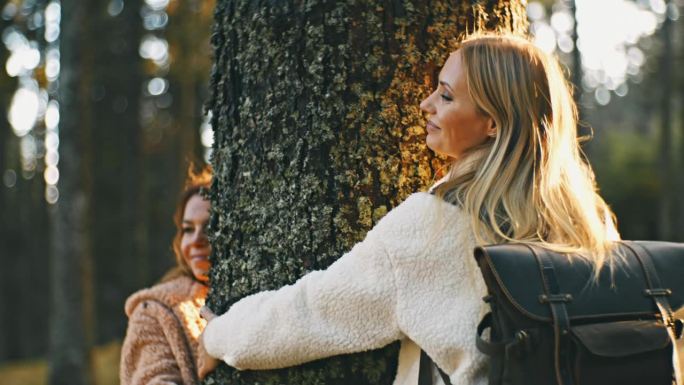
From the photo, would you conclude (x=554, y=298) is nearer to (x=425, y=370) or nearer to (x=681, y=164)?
(x=425, y=370)

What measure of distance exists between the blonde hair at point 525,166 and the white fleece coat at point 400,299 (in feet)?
0.32

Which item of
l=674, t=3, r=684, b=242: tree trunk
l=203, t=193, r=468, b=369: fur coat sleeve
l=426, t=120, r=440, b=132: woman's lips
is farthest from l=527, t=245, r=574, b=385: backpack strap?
l=674, t=3, r=684, b=242: tree trunk

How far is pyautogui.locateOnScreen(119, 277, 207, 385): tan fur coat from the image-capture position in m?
3.54

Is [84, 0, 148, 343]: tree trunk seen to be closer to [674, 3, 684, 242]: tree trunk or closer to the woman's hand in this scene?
[674, 3, 684, 242]: tree trunk

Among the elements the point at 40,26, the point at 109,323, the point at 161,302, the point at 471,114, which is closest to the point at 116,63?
the point at 40,26

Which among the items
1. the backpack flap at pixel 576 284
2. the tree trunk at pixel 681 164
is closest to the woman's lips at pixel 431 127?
the backpack flap at pixel 576 284

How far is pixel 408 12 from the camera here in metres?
2.88

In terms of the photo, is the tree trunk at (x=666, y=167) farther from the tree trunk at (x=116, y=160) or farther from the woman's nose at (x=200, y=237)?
the woman's nose at (x=200, y=237)

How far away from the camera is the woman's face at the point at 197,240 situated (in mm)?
4027

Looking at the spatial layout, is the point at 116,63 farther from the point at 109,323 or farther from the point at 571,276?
the point at 571,276

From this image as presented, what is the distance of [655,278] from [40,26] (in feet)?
57.2

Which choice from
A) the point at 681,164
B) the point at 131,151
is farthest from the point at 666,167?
the point at 131,151

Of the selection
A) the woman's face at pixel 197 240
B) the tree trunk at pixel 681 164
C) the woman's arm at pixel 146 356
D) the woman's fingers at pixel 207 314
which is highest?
the woman's fingers at pixel 207 314

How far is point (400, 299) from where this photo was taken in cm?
237
